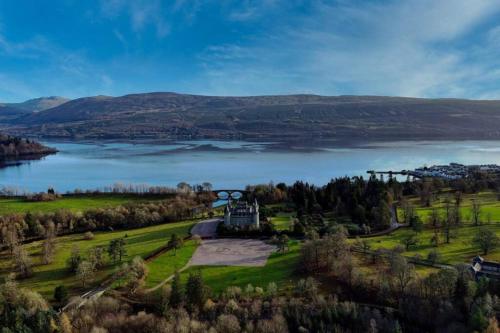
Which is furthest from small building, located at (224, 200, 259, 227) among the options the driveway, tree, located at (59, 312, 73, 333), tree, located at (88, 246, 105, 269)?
tree, located at (59, 312, 73, 333)

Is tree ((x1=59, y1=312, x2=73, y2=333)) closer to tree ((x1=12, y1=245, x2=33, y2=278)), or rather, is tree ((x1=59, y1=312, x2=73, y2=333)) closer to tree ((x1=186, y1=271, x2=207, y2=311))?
tree ((x1=186, y1=271, x2=207, y2=311))

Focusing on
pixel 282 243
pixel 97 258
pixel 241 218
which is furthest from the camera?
pixel 241 218

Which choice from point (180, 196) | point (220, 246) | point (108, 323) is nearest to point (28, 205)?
point (180, 196)

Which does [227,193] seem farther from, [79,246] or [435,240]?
[435,240]

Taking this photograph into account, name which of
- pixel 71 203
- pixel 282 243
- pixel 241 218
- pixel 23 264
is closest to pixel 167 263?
pixel 282 243

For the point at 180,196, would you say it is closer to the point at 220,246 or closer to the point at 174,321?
the point at 220,246
